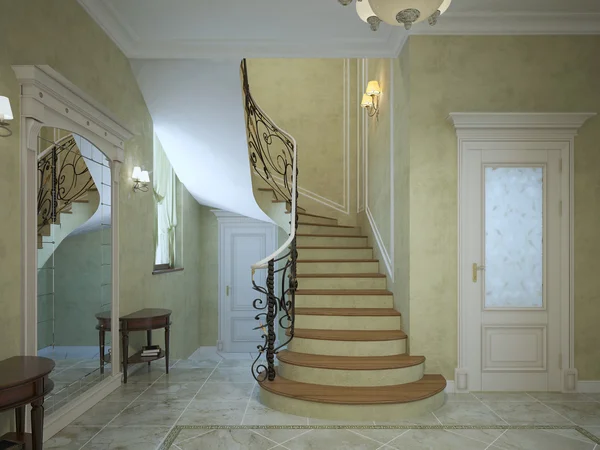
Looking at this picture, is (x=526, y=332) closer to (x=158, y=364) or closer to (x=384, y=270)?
(x=384, y=270)

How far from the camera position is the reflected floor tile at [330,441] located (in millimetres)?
3402

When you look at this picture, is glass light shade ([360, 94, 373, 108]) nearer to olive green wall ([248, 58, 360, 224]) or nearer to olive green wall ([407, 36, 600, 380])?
olive green wall ([248, 58, 360, 224])

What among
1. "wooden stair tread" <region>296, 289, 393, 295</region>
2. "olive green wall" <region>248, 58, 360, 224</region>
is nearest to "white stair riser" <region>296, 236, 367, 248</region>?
"wooden stair tread" <region>296, 289, 393, 295</region>

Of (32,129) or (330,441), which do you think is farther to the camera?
(330,441)

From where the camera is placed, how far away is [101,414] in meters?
4.02

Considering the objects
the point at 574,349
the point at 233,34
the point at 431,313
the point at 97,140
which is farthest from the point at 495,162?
the point at 97,140

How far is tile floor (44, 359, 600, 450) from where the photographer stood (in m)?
3.45

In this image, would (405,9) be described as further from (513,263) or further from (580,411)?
(580,411)

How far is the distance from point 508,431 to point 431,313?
4.03 ft

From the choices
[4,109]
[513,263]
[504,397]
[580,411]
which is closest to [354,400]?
[504,397]

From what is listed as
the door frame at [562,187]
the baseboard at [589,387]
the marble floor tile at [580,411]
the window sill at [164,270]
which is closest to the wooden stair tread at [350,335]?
the door frame at [562,187]

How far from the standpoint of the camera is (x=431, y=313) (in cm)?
464

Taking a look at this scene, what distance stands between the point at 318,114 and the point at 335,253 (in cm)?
296

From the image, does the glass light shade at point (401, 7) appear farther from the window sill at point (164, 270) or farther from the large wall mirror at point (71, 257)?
the window sill at point (164, 270)
